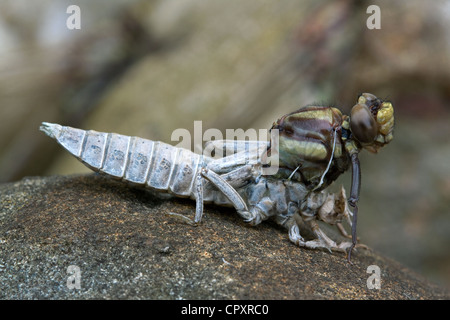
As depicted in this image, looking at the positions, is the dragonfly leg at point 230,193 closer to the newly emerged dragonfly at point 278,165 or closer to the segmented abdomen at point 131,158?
the newly emerged dragonfly at point 278,165

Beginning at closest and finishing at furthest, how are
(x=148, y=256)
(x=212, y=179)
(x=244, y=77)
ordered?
1. (x=148, y=256)
2. (x=212, y=179)
3. (x=244, y=77)

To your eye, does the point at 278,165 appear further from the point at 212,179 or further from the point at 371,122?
the point at 371,122

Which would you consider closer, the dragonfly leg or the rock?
the rock

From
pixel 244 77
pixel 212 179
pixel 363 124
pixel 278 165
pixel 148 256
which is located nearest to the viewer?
pixel 148 256

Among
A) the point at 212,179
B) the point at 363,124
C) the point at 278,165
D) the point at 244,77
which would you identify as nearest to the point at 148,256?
the point at 212,179

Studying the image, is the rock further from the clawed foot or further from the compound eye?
the compound eye

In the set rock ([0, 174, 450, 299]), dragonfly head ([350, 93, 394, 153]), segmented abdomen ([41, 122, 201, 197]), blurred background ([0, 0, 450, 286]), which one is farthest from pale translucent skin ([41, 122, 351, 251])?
blurred background ([0, 0, 450, 286])

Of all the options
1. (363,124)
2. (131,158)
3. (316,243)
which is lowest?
(316,243)

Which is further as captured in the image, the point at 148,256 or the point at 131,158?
the point at 131,158

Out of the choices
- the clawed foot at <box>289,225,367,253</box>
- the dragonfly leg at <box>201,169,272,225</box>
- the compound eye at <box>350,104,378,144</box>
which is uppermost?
the compound eye at <box>350,104,378,144</box>
